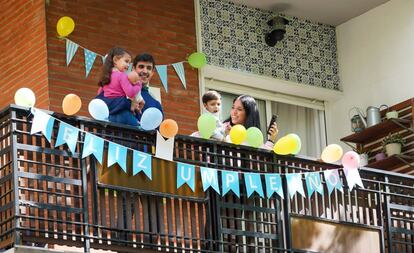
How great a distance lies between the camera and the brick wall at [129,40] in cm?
1658

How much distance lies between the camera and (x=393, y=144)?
18.3 metres

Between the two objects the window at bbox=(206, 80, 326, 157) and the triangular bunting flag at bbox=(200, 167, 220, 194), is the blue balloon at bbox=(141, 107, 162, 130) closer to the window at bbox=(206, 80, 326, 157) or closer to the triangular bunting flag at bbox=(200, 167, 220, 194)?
the triangular bunting flag at bbox=(200, 167, 220, 194)

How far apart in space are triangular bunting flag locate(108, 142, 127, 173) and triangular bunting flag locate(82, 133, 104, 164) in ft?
0.30

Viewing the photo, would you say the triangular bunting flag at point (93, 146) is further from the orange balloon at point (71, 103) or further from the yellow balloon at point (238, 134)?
the yellow balloon at point (238, 134)

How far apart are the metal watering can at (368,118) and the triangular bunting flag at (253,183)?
440 centimetres

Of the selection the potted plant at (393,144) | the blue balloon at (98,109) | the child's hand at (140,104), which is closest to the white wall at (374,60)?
the potted plant at (393,144)

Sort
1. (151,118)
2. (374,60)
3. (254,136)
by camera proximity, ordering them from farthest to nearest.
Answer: (374,60) → (254,136) → (151,118)

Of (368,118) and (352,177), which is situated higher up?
(368,118)

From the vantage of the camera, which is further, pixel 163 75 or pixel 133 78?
pixel 163 75

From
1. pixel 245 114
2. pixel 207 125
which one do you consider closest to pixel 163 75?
pixel 245 114

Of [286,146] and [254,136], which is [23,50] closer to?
[254,136]

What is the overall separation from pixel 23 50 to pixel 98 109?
11.5ft

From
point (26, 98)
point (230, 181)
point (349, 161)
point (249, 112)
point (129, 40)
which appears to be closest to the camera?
point (26, 98)

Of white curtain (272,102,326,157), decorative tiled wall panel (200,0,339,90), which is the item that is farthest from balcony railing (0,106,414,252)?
white curtain (272,102,326,157)
